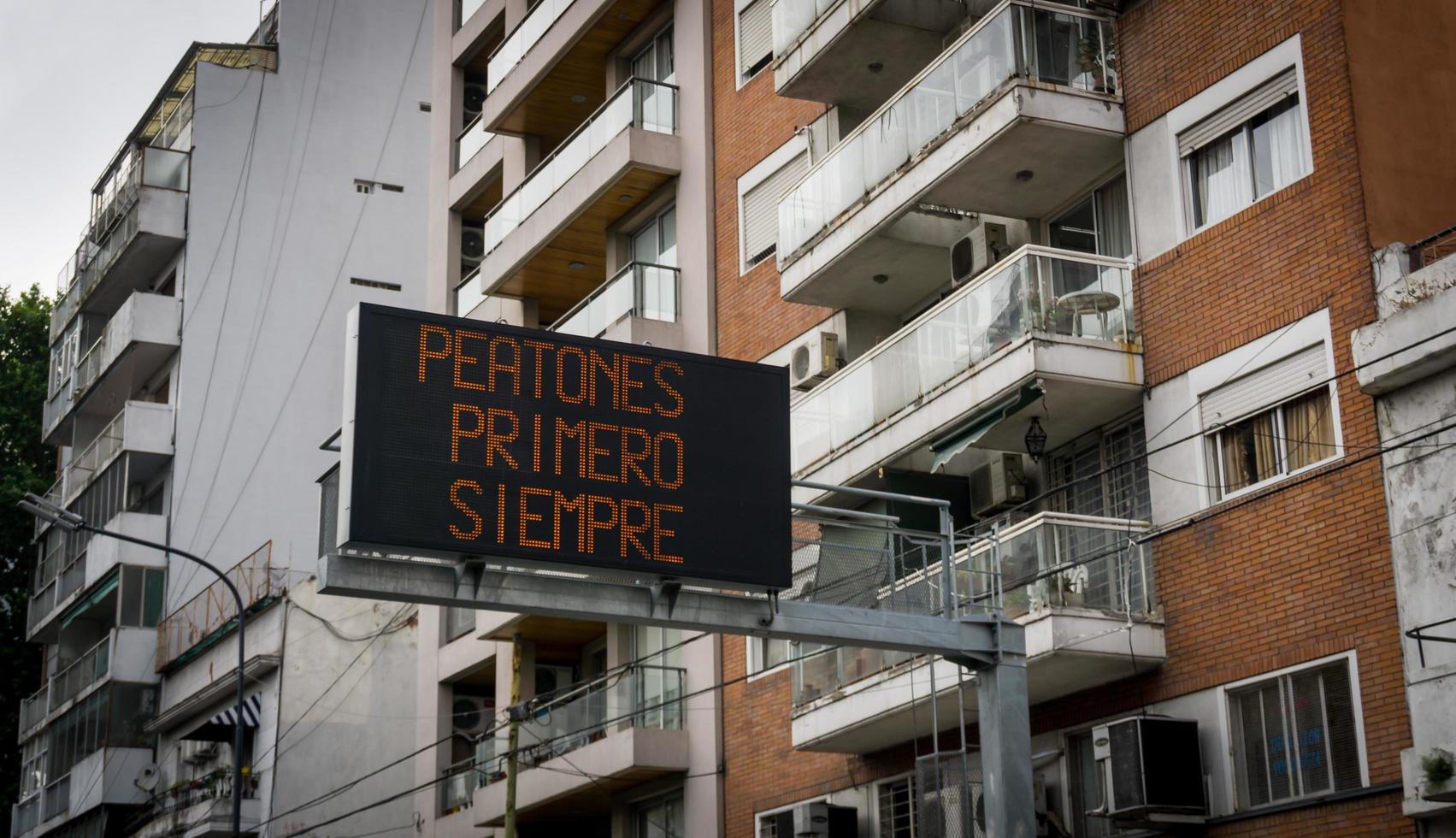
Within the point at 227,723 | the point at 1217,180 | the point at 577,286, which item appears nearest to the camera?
the point at 1217,180

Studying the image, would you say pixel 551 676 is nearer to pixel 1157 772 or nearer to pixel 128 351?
pixel 1157 772

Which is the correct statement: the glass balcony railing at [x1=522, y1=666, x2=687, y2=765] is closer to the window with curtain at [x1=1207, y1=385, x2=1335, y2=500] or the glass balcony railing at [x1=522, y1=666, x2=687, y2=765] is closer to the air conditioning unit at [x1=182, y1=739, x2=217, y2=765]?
the window with curtain at [x1=1207, y1=385, x2=1335, y2=500]

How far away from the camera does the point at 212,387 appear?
45938 mm

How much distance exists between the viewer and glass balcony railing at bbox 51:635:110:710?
45219 mm

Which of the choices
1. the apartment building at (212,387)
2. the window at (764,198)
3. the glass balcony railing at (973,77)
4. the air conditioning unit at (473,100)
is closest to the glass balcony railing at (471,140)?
the air conditioning unit at (473,100)

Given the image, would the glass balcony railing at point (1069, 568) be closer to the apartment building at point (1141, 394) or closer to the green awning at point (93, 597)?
the apartment building at point (1141, 394)

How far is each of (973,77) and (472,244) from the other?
20600 millimetres

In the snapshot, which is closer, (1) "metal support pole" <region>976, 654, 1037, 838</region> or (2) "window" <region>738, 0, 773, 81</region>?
(1) "metal support pole" <region>976, 654, 1037, 838</region>

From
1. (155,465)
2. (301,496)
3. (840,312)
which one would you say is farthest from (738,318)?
(155,465)

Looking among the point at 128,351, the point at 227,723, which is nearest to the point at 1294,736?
the point at 227,723

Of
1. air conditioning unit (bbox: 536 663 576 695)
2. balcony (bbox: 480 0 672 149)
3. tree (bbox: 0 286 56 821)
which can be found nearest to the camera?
balcony (bbox: 480 0 672 149)

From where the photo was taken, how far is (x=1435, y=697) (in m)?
15.3

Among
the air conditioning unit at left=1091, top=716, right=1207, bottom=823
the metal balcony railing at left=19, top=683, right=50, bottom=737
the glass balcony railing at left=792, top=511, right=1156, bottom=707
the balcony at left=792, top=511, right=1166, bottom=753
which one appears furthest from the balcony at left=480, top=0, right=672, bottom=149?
the metal balcony railing at left=19, top=683, right=50, bottom=737

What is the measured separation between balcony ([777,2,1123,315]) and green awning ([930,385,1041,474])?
8.96 feet
